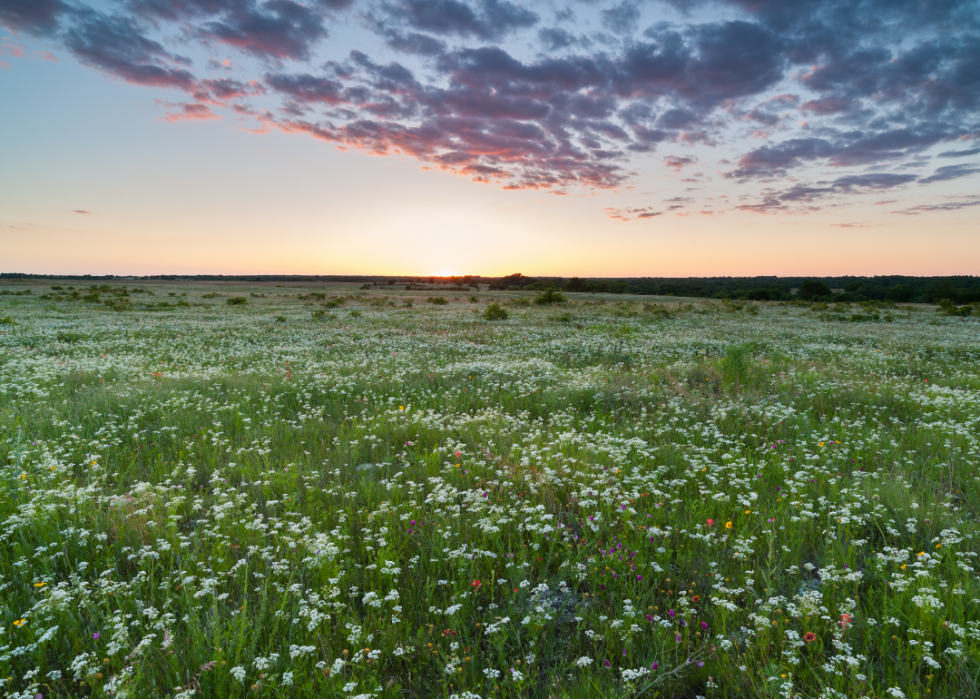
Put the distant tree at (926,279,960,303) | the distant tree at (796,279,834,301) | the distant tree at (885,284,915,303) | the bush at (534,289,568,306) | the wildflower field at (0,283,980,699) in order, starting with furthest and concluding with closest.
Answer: the distant tree at (796,279,834,301) < the distant tree at (885,284,915,303) < the distant tree at (926,279,960,303) < the bush at (534,289,568,306) < the wildflower field at (0,283,980,699)

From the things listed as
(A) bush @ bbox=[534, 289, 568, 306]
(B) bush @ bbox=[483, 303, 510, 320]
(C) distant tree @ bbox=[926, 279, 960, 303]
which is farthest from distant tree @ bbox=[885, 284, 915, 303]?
(B) bush @ bbox=[483, 303, 510, 320]

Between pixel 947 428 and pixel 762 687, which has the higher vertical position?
pixel 947 428

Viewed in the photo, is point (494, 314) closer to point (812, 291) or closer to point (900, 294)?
point (812, 291)

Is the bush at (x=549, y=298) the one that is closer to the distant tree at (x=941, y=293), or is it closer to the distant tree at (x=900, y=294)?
the distant tree at (x=941, y=293)

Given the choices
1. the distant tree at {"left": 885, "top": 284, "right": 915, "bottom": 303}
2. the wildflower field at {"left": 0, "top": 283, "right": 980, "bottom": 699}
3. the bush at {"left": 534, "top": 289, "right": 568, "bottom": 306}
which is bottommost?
the wildflower field at {"left": 0, "top": 283, "right": 980, "bottom": 699}

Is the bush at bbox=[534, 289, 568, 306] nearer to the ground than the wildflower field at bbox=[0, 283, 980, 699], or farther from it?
farther from it

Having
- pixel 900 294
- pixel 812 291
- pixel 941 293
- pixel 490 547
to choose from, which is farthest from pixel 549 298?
pixel 900 294

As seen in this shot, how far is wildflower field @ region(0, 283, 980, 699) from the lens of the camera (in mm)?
3176

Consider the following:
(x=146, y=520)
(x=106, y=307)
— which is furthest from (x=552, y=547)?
(x=106, y=307)

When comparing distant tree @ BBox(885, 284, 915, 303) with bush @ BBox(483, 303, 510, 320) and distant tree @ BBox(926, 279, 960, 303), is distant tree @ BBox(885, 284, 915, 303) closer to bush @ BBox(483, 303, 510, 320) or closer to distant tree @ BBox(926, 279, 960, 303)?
distant tree @ BBox(926, 279, 960, 303)

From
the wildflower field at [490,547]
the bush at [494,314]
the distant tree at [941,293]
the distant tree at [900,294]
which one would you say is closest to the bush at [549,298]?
the bush at [494,314]

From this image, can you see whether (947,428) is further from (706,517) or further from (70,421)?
(70,421)

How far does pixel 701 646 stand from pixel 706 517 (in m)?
1.80

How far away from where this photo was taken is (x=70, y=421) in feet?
27.1
